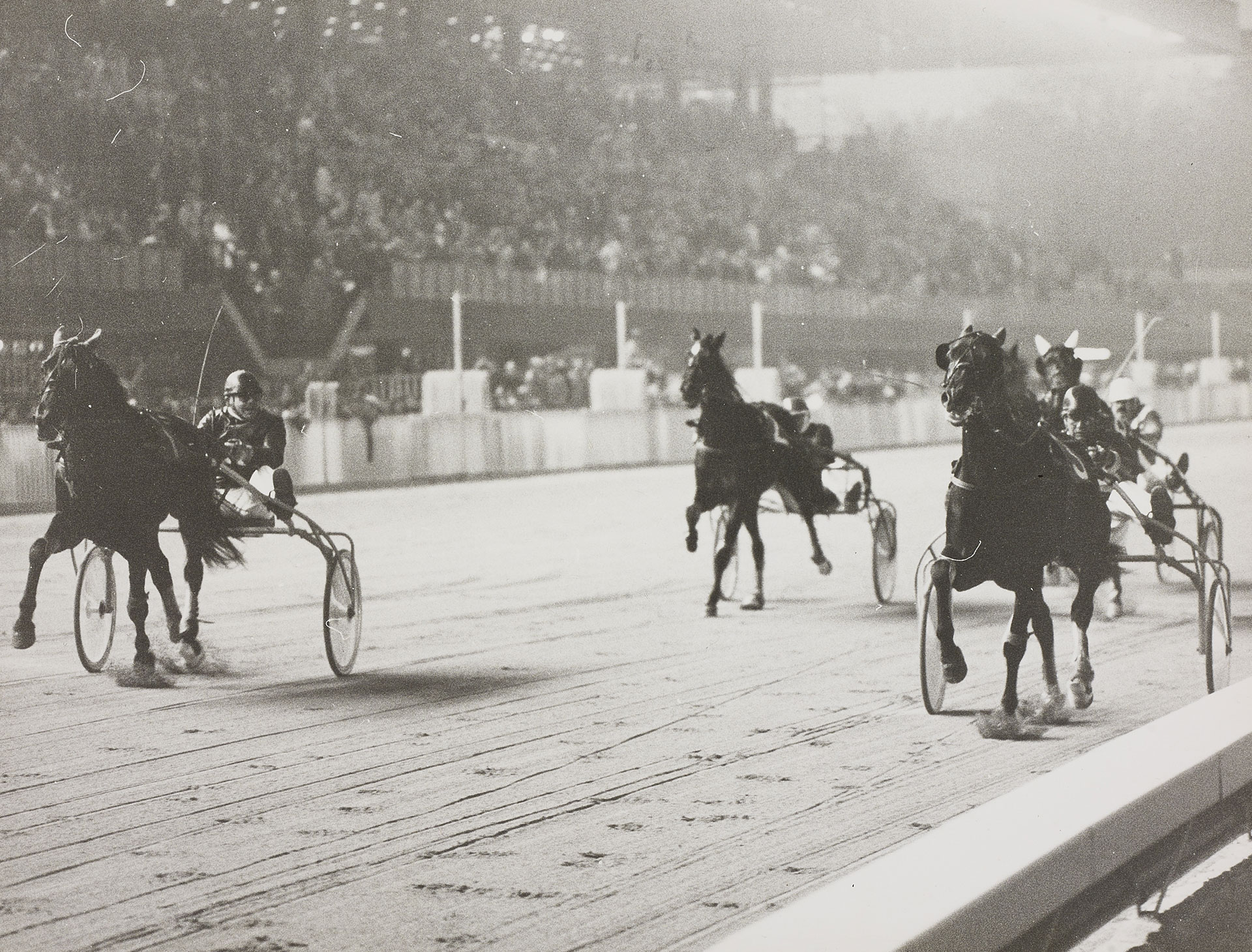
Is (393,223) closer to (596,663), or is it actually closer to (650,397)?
(650,397)

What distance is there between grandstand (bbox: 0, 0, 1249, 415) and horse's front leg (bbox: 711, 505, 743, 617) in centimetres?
409

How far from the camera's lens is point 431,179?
24188 millimetres

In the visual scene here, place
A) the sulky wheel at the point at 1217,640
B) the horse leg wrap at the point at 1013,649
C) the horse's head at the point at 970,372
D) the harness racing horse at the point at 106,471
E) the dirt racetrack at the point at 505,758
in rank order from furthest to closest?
the harness racing horse at the point at 106,471, the sulky wheel at the point at 1217,640, the horse leg wrap at the point at 1013,649, the horse's head at the point at 970,372, the dirt racetrack at the point at 505,758

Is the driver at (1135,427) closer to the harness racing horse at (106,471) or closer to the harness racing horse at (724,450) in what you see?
the harness racing horse at (724,450)

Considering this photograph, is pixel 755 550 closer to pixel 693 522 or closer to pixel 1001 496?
pixel 693 522

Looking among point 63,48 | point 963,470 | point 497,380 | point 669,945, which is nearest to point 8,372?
point 63,48

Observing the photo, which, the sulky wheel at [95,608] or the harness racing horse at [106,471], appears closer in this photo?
the harness racing horse at [106,471]

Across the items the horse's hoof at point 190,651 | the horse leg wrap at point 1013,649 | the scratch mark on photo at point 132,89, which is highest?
the scratch mark on photo at point 132,89

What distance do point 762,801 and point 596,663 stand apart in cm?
298

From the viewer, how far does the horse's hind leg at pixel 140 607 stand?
23.4 feet

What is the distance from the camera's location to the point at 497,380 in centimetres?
2216

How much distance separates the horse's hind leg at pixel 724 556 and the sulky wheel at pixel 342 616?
273cm

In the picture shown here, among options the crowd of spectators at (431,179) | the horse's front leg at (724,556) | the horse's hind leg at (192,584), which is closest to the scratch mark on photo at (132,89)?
the crowd of spectators at (431,179)

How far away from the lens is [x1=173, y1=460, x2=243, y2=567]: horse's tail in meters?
7.45
